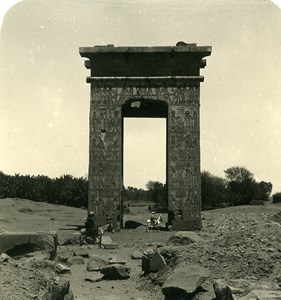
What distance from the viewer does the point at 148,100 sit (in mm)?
15375

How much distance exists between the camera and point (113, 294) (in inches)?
269

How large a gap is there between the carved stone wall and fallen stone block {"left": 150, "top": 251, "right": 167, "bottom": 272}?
7.21m

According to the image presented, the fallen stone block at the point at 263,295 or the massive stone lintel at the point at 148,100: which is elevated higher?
the massive stone lintel at the point at 148,100

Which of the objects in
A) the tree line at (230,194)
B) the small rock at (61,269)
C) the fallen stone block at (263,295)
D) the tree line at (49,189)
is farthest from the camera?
the tree line at (230,194)

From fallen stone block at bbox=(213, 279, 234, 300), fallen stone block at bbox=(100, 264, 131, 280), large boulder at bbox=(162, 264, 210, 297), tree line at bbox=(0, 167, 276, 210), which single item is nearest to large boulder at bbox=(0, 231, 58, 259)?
fallen stone block at bbox=(100, 264, 131, 280)

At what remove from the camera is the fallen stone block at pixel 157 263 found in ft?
25.0

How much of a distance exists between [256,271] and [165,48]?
9901 mm

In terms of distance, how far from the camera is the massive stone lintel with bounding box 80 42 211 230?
15.0 metres

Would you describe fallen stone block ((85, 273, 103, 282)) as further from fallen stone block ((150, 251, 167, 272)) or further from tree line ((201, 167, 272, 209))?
tree line ((201, 167, 272, 209))

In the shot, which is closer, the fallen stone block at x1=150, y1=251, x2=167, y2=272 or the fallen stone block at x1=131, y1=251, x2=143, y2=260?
the fallen stone block at x1=150, y1=251, x2=167, y2=272

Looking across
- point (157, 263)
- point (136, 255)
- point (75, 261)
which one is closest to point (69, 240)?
point (136, 255)

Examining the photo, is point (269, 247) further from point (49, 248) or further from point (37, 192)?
point (37, 192)

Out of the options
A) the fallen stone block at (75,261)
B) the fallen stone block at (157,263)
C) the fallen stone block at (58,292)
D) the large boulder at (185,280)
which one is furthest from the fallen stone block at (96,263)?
the fallen stone block at (58,292)

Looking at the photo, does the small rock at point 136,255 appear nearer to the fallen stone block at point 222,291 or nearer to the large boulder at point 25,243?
the large boulder at point 25,243
